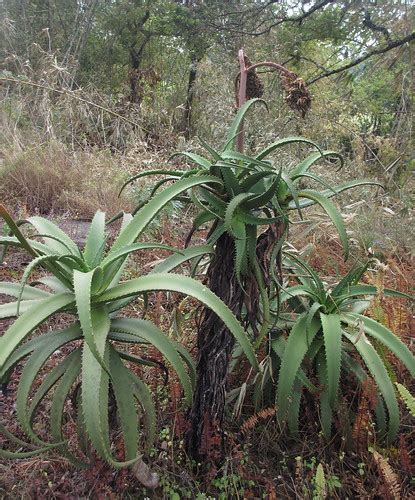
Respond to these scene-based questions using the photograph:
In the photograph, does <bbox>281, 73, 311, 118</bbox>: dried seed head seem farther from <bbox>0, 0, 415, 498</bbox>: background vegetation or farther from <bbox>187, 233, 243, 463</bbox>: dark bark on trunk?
<bbox>0, 0, 415, 498</bbox>: background vegetation

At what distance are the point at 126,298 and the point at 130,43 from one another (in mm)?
8077

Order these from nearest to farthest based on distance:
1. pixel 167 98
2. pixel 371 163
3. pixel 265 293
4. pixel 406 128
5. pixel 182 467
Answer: pixel 265 293, pixel 182 467, pixel 406 128, pixel 371 163, pixel 167 98

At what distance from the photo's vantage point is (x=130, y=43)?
8.47 meters

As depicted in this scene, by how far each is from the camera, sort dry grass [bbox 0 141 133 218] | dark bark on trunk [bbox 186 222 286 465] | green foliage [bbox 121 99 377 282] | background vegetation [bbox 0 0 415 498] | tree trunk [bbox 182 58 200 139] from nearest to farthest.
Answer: green foliage [bbox 121 99 377 282] < dark bark on trunk [bbox 186 222 286 465] < background vegetation [bbox 0 0 415 498] < dry grass [bbox 0 141 133 218] < tree trunk [bbox 182 58 200 139]

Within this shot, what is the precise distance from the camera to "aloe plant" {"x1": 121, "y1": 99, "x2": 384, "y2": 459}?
55.0 inches

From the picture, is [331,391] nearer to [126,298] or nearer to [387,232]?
[126,298]

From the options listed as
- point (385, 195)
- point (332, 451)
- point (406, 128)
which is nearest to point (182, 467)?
point (332, 451)

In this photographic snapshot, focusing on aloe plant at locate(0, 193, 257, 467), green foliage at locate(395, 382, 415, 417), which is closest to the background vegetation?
green foliage at locate(395, 382, 415, 417)

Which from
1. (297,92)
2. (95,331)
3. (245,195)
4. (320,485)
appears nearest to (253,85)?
(297,92)

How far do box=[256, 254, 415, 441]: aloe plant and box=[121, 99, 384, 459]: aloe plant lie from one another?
0.19 meters

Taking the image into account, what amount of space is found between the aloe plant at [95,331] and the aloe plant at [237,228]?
0.08 m

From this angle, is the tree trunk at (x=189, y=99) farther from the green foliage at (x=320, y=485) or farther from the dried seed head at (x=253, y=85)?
the green foliage at (x=320, y=485)

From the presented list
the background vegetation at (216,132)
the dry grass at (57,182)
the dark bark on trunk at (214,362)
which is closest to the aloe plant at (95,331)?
the dark bark on trunk at (214,362)

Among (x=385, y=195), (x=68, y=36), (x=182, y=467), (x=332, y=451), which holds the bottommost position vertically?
(x=182, y=467)
